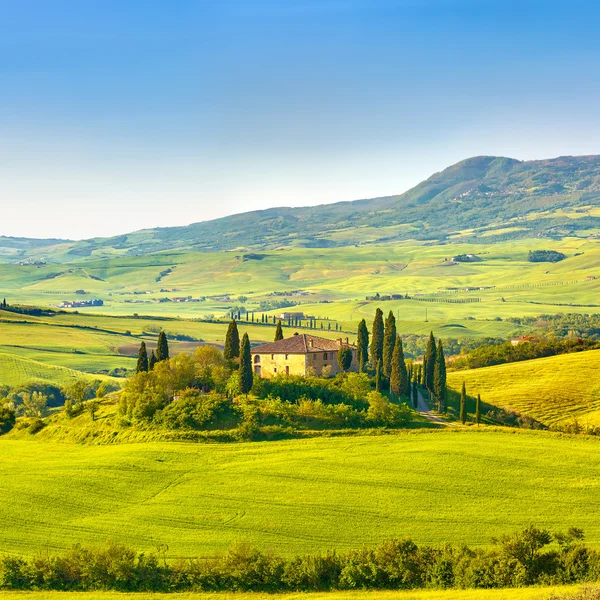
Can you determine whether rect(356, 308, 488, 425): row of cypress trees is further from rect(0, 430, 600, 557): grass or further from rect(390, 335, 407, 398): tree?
rect(0, 430, 600, 557): grass

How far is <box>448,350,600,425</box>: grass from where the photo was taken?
113 metres

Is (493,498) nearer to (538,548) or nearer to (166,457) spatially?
(538,548)

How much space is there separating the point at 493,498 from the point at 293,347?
Answer: 131 feet

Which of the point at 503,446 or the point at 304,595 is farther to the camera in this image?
the point at 503,446

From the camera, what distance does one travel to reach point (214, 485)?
79.4m

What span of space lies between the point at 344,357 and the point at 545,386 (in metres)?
29.8

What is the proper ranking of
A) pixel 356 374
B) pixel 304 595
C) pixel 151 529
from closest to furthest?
pixel 304 595 < pixel 151 529 < pixel 356 374

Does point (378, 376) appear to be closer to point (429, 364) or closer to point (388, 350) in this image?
point (388, 350)

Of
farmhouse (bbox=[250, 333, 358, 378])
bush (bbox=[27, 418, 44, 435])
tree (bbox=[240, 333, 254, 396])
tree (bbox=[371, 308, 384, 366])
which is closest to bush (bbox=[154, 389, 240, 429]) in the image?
tree (bbox=[240, 333, 254, 396])

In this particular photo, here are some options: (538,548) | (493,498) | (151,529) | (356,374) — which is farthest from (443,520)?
(356,374)

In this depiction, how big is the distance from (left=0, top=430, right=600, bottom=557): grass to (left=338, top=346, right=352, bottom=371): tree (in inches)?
827

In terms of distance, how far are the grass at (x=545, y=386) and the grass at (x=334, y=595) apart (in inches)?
2119

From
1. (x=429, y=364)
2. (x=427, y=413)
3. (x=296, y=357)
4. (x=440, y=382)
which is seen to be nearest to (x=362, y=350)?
(x=429, y=364)

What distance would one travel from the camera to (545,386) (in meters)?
120
